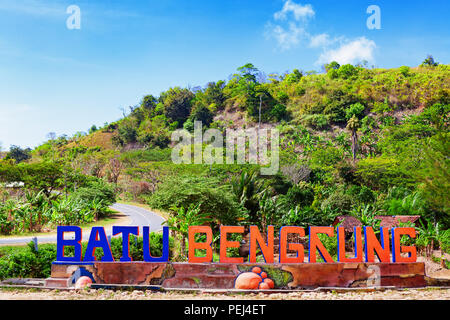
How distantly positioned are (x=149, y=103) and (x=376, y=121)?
5257cm

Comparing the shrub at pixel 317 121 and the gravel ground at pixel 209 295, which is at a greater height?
the shrub at pixel 317 121

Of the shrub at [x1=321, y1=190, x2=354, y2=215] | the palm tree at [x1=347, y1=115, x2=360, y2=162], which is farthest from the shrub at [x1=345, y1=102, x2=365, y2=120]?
the shrub at [x1=321, y1=190, x2=354, y2=215]

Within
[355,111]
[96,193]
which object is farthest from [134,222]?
[355,111]

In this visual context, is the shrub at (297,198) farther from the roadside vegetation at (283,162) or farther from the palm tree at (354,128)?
the palm tree at (354,128)

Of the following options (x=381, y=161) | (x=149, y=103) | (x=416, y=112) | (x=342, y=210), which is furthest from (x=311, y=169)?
(x=149, y=103)

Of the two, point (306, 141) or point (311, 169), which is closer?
point (311, 169)

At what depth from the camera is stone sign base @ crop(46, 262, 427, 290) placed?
13680 millimetres

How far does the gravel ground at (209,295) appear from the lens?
1230 cm

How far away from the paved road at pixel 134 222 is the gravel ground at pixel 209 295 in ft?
35.0

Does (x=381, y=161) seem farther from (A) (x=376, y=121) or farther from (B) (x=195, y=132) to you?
(B) (x=195, y=132)

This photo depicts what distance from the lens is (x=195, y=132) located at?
74250mm

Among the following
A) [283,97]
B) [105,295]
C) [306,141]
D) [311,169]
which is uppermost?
[283,97]

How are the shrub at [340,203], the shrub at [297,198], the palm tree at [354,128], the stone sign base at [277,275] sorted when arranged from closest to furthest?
the stone sign base at [277,275], the shrub at [297,198], the shrub at [340,203], the palm tree at [354,128]

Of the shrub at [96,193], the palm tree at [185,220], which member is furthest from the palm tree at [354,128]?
the palm tree at [185,220]
